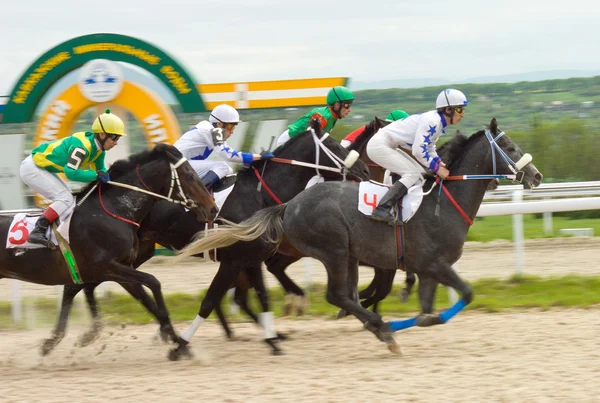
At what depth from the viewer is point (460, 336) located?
6.93 meters

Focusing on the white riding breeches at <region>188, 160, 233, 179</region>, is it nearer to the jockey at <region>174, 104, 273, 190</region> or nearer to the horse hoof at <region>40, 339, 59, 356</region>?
the jockey at <region>174, 104, 273, 190</region>

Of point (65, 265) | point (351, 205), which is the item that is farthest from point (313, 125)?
point (65, 265)

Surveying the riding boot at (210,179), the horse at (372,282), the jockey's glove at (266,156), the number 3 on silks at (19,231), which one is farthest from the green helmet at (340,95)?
the number 3 on silks at (19,231)

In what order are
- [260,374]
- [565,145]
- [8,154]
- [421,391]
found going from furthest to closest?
[565,145], [8,154], [260,374], [421,391]

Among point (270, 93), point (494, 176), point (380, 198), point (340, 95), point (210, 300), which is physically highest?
point (270, 93)

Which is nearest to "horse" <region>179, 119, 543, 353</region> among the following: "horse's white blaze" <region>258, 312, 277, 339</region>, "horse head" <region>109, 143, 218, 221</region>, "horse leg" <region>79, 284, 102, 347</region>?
"horse head" <region>109, 143, 218, 221</region>

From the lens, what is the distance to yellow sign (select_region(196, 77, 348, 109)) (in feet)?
38.3

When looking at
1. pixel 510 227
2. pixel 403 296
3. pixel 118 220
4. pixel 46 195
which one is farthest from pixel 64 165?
pixel 510 227

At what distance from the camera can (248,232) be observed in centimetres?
659

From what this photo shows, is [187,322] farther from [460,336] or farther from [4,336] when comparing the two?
[460,336]

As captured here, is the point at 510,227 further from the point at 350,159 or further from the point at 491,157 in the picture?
the point at 491,157

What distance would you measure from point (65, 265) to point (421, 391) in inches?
116

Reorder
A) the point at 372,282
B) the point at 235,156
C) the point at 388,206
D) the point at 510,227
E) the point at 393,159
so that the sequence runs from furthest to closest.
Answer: the point at 510,227 → the point at 372,282 → the point at 235,156 → the point at 393,159 → the point at 388,206

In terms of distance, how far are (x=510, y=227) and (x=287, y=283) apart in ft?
27.0
